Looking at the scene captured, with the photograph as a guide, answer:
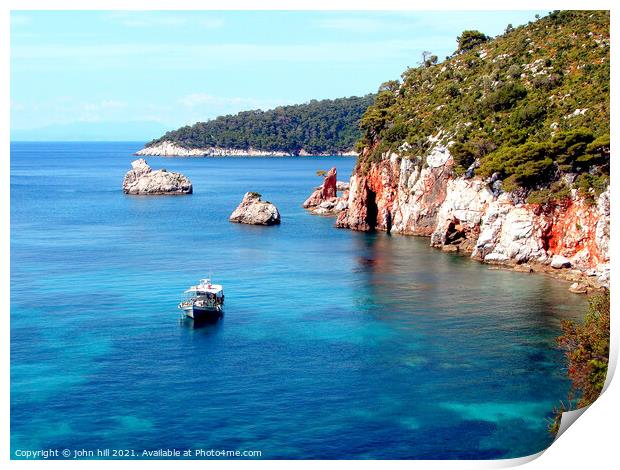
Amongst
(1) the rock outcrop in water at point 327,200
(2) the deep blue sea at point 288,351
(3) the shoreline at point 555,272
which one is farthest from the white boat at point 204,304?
(1) the rock outcrop in water at point 327,200

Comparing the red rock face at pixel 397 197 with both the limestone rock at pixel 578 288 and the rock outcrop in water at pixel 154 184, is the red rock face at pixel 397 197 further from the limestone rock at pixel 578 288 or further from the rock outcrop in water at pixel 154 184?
the rock outcrop in water at pixel 154 184

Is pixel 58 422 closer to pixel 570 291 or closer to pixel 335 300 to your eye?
pixel 335 300

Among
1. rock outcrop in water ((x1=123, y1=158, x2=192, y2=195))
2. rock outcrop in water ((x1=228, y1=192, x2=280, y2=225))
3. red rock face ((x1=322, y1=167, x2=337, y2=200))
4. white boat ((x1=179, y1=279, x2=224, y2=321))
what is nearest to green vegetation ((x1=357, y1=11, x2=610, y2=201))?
rock outcrop in water ((x1=228, y1=192, x2=280, y2=225))

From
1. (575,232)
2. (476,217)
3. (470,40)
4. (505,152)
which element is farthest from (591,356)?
(470,40)

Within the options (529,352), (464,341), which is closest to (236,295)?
(464,341)

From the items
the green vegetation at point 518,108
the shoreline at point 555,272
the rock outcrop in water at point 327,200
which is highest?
the green vegetation at point 518,108

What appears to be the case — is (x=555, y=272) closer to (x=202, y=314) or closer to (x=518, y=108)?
(x=518, y=108)
